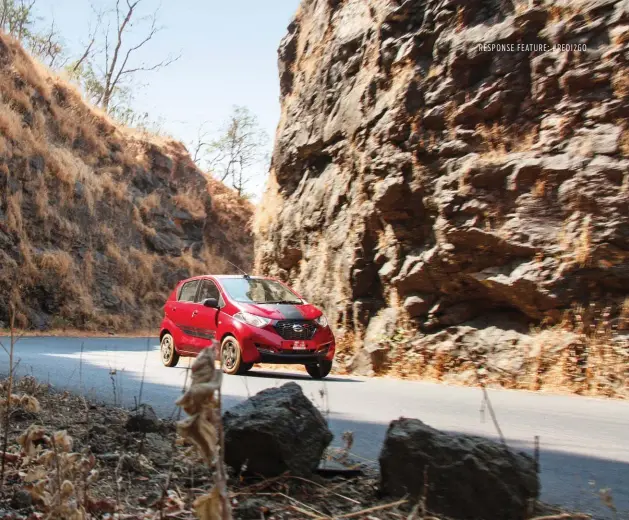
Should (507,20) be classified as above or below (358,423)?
above

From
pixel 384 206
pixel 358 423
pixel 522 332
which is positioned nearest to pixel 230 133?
pixel 384 206

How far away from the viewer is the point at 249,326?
11414 millimetres

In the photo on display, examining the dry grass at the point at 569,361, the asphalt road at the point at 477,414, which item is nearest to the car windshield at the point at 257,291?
the asphalt road at the point at 477,414

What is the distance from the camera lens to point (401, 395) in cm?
859

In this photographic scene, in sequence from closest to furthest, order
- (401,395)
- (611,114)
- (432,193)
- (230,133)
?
(401,395) → (611,114) → (432,193) → (230,133)

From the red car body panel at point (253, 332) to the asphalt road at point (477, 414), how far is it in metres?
0.43

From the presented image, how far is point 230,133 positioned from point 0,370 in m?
46.9

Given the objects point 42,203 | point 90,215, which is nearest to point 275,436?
point 42,203

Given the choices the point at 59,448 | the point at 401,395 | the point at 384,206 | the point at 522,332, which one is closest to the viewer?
the point at 59,448

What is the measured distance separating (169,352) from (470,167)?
6.51 meters

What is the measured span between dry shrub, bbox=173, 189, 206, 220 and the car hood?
2981 centimetres

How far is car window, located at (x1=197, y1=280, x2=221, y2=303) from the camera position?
12.9 m

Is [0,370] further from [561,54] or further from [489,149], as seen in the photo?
[561,54]

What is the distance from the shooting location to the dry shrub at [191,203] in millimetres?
40969
